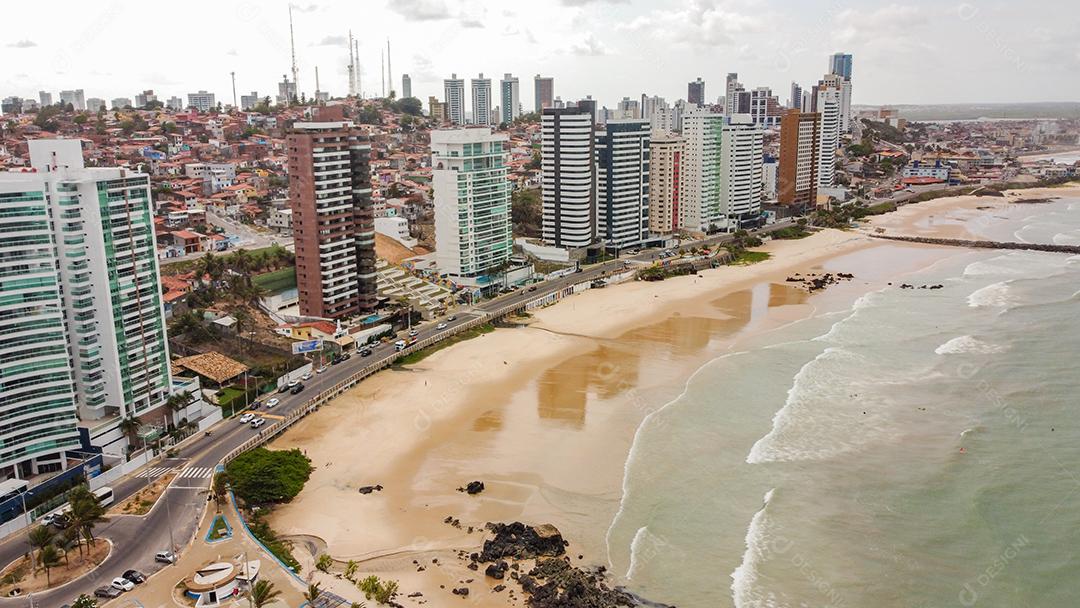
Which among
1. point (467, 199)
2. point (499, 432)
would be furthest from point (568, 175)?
point (499, 432)

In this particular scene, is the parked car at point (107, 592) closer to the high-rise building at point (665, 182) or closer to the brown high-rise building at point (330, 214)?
the brown high-rise building at point (330, 214)

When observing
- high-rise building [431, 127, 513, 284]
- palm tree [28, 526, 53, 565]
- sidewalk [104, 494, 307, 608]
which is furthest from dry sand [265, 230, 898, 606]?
palm tree [28, 526, 53, 565]

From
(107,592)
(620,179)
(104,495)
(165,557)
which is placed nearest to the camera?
(107,592)

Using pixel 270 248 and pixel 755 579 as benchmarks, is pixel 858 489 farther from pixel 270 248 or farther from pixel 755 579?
pixel 270 248

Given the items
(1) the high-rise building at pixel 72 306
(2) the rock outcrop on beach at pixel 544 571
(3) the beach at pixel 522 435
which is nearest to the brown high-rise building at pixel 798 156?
(3) the beach at pixel 522 435

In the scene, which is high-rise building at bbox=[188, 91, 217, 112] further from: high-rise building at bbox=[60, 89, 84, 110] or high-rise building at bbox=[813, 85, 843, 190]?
high-rise building at bbox=[813, 85, 843, 190]

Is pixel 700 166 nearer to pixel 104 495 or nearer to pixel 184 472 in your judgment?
pixel 184 472
